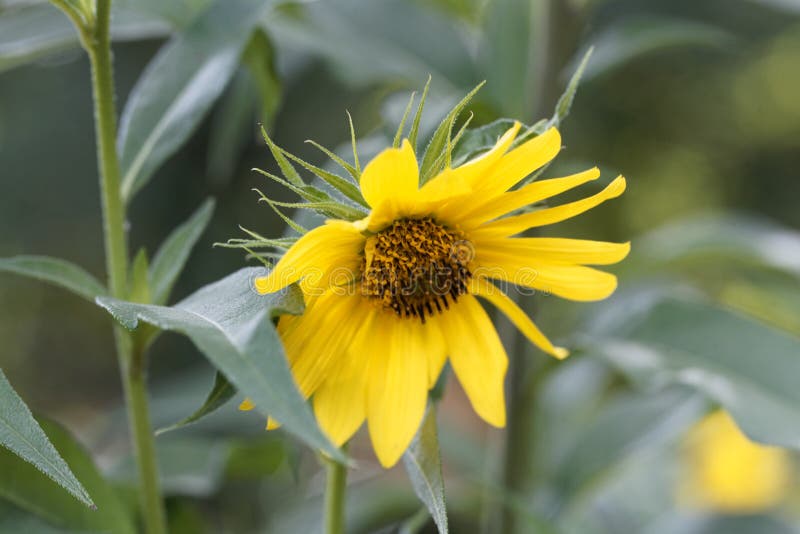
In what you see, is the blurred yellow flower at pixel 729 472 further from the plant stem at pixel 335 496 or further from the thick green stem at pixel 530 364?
the plant stem at pixel 335 496

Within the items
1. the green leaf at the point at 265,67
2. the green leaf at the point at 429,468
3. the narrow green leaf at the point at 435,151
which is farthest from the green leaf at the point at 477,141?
the green leaf at the point at 265,67

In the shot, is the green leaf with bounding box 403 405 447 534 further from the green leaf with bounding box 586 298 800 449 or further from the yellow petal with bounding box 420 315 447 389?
the green leaf with bounding box 586 298 800 449

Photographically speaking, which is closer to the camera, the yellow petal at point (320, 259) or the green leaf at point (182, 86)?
the yellow petal at point (320, 259)

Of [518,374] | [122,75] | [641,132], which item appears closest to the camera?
[518,374]

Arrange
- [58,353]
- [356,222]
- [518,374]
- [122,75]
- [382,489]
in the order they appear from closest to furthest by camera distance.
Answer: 1. [356,222]
2. [518,374]
3. [382,489]
4. [122,75]
5. [58,353]

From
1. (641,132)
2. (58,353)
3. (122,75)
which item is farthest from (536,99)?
(641,132)

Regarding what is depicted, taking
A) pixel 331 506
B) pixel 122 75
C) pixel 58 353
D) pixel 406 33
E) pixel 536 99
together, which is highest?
pixel 122 75

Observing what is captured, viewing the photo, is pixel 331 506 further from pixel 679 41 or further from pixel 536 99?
pixel 679 41

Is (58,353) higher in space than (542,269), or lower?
higher
